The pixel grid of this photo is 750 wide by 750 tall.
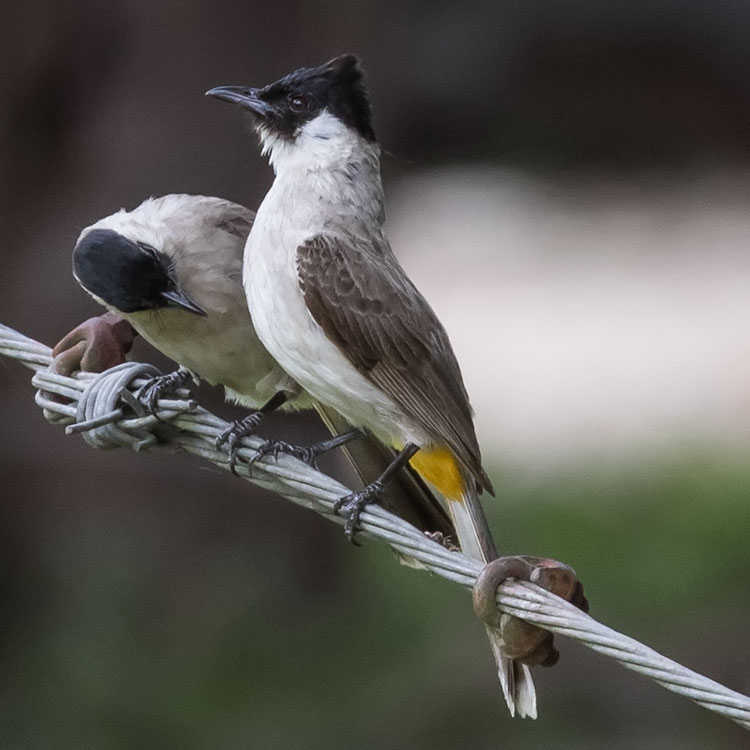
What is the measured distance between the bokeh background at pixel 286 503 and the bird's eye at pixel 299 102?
1.85 m

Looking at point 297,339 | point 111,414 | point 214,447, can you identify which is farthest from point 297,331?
point 111,414

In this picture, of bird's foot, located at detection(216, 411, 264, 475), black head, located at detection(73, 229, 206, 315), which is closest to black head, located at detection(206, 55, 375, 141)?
black head, located at detection(73, 229, 206, 315)

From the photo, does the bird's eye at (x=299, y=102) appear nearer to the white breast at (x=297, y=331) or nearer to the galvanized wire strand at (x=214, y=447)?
the white breast at (x=297, y=331)

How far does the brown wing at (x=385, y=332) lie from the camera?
3.21 metres

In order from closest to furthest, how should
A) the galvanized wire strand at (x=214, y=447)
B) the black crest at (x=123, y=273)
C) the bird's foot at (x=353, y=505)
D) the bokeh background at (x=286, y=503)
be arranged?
the galvanized wire strand at (x=214, y=447) < the bird's foot at (x=353, y=505) < the black crest at (x=123, y=273) < the bokeh background at (x=286, y=503)

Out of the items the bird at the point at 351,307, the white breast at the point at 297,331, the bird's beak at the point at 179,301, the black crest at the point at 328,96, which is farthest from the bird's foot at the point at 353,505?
the black crest at the point at 328,96

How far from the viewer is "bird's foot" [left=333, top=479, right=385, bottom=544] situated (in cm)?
297

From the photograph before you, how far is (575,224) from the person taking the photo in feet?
36.9

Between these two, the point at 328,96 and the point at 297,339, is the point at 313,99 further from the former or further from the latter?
the point at 297,339

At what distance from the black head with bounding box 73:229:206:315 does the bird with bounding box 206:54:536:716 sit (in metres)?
0.21

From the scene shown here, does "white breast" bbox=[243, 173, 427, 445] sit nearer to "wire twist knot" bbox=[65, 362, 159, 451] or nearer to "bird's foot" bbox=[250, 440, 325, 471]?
"bird's foot" bbox=[250, 440, 325, 471]

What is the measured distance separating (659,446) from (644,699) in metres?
2.58

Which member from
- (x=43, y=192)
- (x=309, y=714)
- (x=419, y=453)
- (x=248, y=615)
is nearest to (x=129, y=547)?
(x=248, y=615)

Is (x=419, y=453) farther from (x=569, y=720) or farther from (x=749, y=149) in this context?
(x=749, y=149)
